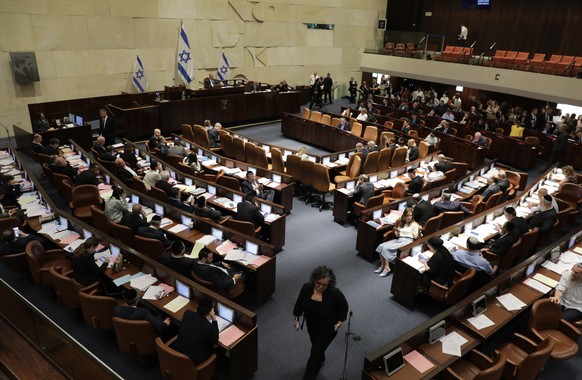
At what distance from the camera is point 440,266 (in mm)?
5715

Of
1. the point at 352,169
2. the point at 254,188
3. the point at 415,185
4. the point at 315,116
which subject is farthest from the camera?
the point at 315,116

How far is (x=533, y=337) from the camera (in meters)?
4.85

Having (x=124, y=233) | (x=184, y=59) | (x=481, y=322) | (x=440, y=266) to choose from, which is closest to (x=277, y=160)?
(x=124, y=233)

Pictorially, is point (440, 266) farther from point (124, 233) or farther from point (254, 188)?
point (124, 233)

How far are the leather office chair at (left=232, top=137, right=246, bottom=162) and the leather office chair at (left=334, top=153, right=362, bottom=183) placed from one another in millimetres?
2738

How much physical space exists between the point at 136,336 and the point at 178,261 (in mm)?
1190

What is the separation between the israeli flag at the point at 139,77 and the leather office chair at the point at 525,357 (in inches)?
574

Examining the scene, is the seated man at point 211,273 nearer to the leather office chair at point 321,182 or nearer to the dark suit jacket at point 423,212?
the dark suit jacket at point 423,212

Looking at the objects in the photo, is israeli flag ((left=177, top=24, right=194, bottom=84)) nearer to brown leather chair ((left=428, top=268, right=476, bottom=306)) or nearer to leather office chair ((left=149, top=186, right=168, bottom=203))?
leather office chair ((left=149, top=186, right=168, bottom=203))

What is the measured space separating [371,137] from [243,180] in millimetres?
5618

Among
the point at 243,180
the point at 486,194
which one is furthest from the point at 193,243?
the point at 486,194

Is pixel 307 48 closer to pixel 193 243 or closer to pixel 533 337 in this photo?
pixel 193 243

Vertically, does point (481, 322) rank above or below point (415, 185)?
below

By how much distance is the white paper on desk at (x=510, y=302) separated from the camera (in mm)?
5168
